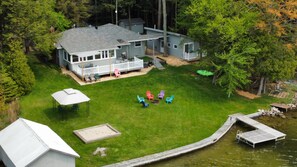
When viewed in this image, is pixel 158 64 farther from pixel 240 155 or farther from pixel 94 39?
pixel 240 155

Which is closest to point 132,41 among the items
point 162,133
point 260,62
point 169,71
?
point 169,71

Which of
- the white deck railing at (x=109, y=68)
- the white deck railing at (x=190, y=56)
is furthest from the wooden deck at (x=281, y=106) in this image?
the white deck railing at (x=109, y=68)

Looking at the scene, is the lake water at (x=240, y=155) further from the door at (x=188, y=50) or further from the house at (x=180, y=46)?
→ the house at (x=180, y=46)

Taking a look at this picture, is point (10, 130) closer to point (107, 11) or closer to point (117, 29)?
point (117, 29)

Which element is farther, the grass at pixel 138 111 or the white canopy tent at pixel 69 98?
the white canopy tent at pixel 69 98

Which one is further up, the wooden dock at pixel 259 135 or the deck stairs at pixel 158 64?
the deck stairs at pixel 158 64

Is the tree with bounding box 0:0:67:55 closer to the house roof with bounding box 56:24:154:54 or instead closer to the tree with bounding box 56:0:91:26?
the house roof with bounding box 56:24:154:54
